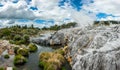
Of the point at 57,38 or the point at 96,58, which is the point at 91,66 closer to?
the point at 96,58

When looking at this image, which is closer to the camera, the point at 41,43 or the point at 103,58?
the point at 103,58

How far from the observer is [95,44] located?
2013 inches

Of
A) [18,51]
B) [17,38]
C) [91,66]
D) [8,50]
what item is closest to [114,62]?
[91,66]

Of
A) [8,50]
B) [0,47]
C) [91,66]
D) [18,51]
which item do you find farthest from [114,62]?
[0,47]

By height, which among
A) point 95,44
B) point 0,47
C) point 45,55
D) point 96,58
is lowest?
point 0,47

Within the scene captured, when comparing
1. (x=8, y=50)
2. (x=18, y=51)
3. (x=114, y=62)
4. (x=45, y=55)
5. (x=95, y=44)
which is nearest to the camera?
(x=114, y=62)

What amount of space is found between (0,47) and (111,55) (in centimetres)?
6065

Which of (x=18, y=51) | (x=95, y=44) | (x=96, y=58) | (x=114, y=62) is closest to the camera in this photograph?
(x=114, y=62)

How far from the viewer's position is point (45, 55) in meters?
68.2

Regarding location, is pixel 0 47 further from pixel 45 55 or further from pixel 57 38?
pixel 57 38

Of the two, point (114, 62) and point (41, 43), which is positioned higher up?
point (114, 62)

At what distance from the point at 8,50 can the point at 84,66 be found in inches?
1997

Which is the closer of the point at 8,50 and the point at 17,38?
the point at 8,50

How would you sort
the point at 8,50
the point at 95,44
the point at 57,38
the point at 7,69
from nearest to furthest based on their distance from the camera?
the point at 95,44
the point at 7,69
the point at 8,50
the point at 57,38
